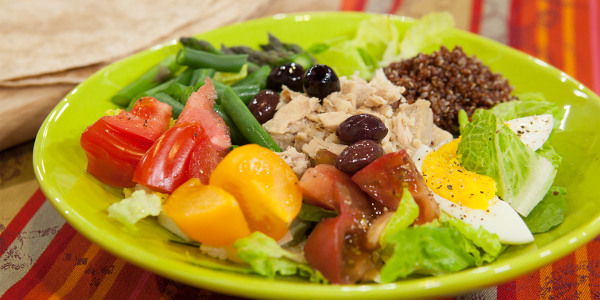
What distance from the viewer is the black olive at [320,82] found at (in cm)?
293

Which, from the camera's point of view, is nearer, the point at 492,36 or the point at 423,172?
the point at 423,172

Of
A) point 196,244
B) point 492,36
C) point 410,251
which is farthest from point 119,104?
point 492,36

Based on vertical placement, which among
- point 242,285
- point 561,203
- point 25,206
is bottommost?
point 25,206

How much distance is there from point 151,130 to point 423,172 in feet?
4.79

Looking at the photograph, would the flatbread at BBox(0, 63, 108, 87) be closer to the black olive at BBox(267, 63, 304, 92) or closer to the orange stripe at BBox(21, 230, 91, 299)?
the orange stripe at BBox(21, 230, 91, 299)

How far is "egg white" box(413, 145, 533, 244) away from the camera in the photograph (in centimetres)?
221

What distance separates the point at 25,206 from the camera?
2.97 metres

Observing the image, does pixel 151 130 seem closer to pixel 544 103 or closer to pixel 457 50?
pixel 457 50

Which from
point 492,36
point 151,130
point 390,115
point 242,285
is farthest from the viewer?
point 492,36

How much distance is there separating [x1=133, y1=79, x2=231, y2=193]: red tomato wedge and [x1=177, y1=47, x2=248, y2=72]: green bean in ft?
3.11

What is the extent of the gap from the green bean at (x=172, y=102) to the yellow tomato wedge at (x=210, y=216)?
0.97 meters

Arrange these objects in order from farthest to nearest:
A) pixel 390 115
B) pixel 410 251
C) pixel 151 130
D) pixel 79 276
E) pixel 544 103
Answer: pixel 544 103, pixel 390 115, pixel 151 130, pixel 79 276, pixel 410 251

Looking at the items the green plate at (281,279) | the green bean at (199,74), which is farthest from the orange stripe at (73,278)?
the green bean at (199,74)

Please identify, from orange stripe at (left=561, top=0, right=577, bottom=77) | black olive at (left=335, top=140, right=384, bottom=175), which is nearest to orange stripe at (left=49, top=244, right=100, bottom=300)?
black olive at (left=335, top=140, right=384, bottom=175)
